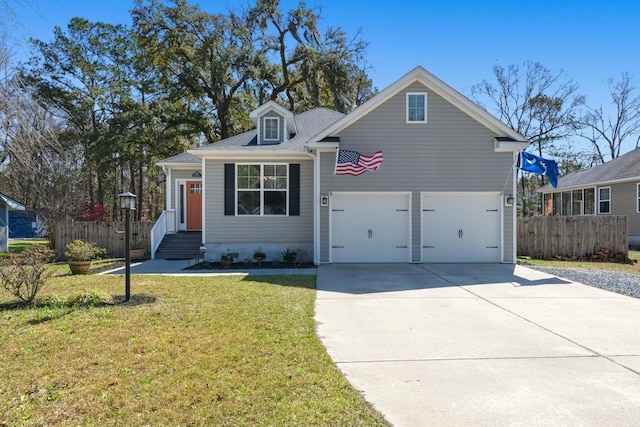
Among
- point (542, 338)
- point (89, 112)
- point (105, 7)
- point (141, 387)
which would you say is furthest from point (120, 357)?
point (89, 112)

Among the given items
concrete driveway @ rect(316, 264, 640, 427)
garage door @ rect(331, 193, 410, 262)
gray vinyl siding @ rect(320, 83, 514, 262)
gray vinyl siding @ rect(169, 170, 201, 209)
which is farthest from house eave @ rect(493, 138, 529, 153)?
gray vinyl siding @ rect(169, 170, 201, 209)

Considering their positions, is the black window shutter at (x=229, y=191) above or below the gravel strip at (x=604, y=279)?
above

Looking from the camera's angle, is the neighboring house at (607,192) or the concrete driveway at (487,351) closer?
the concrete driveway at (487,351)

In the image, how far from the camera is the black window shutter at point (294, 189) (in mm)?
12938

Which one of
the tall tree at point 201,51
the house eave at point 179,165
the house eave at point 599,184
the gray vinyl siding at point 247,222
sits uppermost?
Result: the tall tree at point 201,51

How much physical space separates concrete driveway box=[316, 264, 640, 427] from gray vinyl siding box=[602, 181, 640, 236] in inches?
522

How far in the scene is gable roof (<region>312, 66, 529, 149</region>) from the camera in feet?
38.8

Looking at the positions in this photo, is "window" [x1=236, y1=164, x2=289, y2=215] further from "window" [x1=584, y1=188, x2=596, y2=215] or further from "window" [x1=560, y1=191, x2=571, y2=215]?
"window" [x1=560, y1=191, x2=571, y2=215]

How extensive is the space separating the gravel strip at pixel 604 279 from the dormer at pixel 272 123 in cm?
880

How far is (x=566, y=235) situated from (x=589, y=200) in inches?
390

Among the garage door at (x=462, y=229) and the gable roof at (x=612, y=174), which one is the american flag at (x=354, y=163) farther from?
the gable roof at (x=612, y=174)

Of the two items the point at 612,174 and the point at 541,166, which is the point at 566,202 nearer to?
the point at 612,174

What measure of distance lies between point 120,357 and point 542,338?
5161 mm

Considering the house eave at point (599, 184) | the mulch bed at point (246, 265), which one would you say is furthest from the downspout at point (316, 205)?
the house eave at point (599, 184)
